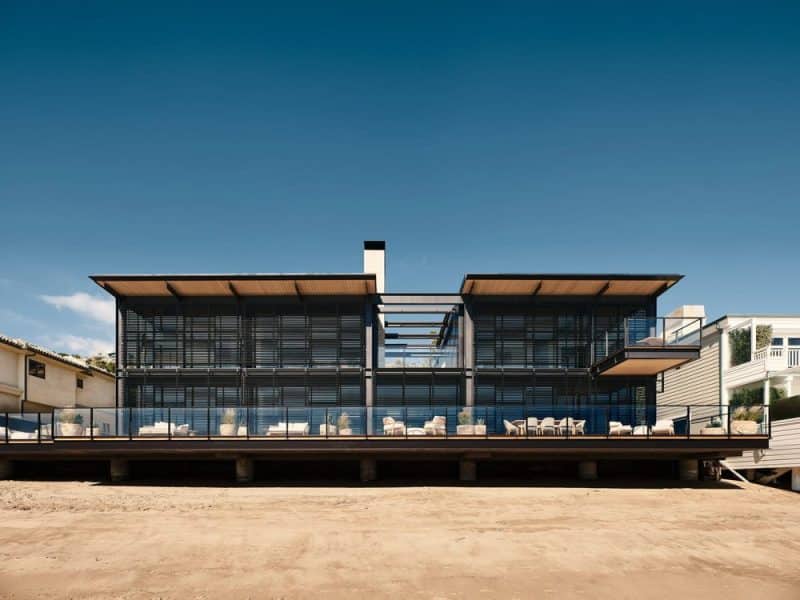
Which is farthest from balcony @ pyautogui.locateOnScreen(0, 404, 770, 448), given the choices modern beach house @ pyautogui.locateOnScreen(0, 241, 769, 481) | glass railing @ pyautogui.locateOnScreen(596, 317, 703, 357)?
modern beach house @ pyautogui.locateOnScreen(0, 241, 769, 481)

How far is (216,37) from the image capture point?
2106cm

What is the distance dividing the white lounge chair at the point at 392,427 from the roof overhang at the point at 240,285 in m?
6.10

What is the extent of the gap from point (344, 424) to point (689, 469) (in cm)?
1104

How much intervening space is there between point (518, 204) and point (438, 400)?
9.69 m

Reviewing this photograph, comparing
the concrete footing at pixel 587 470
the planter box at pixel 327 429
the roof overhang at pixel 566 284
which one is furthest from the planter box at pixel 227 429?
the concrete footing at pixel 587 470

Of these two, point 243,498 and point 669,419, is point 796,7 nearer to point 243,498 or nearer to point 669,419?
point 669,419

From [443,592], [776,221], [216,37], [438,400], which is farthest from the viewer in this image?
[776,221]

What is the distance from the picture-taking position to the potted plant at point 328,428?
64.1 ft

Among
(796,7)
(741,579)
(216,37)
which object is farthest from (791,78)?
(216,37)

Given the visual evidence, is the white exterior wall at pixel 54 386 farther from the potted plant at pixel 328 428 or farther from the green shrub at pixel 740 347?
the green shrub at pixel 740 347

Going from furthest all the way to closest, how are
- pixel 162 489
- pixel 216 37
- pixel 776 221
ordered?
pixel 776 221 → pixel 216 37 → pixel 162 489

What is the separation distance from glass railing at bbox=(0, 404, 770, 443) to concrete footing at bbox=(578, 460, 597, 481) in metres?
1.56

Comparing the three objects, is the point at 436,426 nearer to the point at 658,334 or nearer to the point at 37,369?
the point at 658,334

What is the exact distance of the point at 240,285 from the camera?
985 inches
